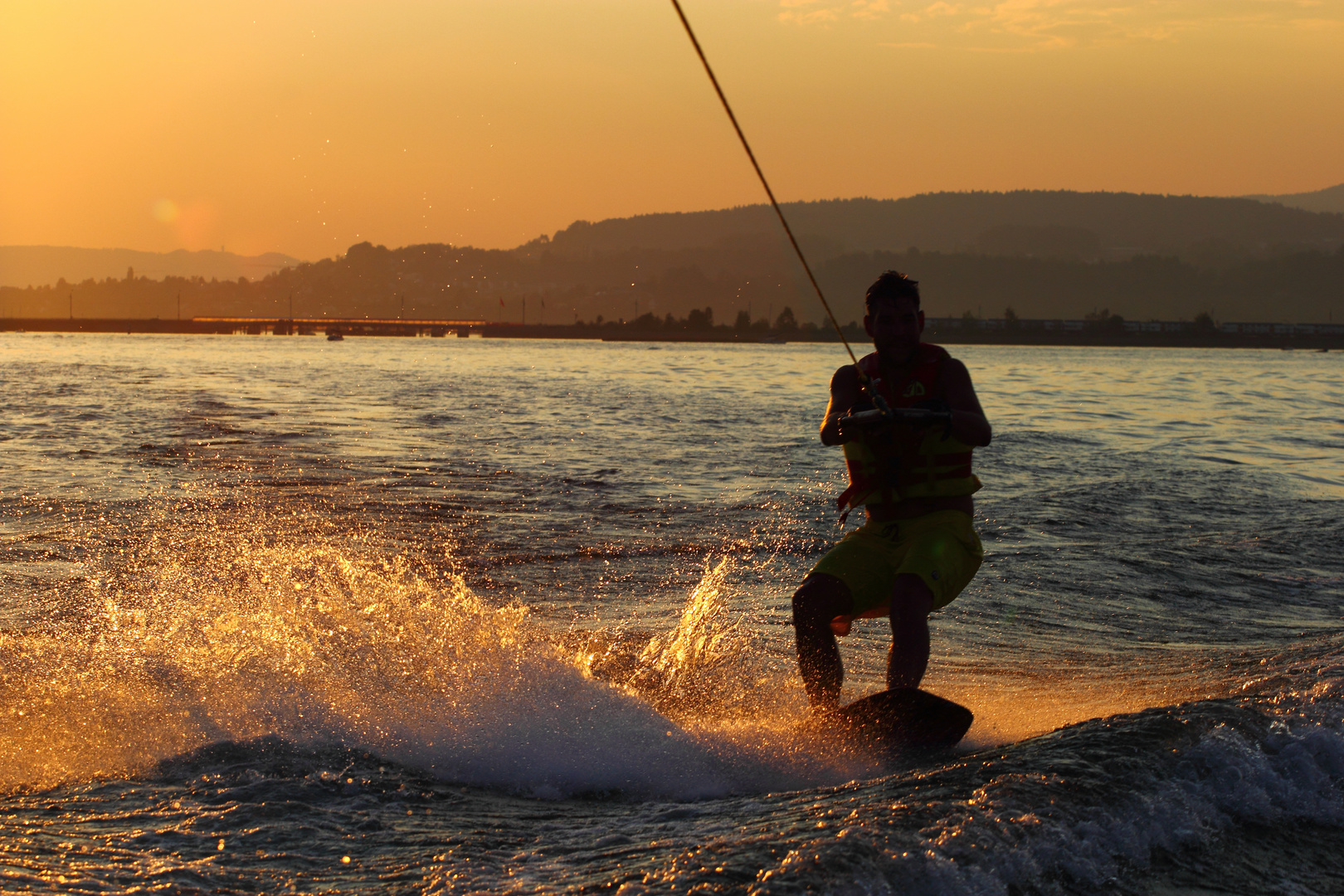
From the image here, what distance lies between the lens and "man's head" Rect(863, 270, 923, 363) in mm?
4398

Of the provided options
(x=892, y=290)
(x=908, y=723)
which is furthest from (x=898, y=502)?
(x=908, y=723)

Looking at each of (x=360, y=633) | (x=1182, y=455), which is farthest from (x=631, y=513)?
(x=1182, y=455)

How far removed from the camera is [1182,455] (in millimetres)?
17219

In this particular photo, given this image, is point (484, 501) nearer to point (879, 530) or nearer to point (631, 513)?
point (631, 513)

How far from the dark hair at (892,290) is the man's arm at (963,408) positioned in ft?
1.00

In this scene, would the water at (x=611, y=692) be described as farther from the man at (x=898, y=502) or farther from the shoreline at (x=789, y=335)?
the shoreline at (x=789, y=335)

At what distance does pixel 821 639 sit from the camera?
4254 mm

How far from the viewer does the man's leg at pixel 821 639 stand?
426 cm

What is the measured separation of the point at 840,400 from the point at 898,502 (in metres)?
0.46

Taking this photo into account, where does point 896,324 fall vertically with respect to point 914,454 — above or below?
above

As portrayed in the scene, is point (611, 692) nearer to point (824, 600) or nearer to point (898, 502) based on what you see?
point (824, 600)

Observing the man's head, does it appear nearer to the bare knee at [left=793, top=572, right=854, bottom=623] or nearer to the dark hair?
the dark hair

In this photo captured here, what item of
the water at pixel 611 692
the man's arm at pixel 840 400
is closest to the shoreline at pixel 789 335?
the water at pixel 611 692

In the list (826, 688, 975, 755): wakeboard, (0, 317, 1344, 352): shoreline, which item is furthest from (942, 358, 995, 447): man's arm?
(0, 317, 1344, 352): shoreline
